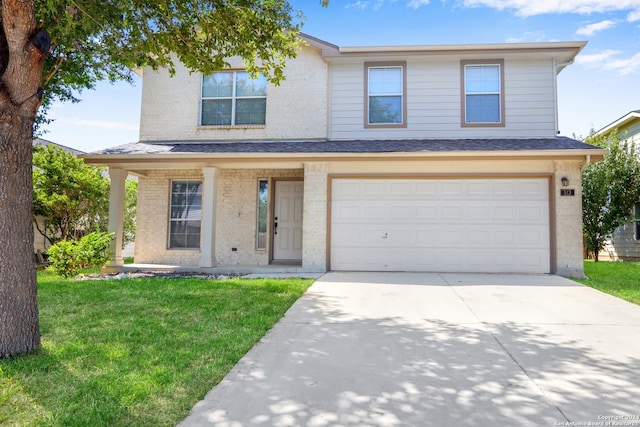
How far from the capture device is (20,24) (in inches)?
137

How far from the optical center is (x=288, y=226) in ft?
35.2

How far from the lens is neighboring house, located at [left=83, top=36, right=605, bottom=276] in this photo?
8945 mm

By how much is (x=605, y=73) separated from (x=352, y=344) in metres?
15.2

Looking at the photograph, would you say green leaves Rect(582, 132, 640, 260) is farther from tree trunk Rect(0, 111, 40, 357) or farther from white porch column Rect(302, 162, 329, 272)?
tree trunk Rect(0, 111, 40, 357)

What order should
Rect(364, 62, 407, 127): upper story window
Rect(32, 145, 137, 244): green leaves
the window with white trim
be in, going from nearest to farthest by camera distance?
Rect(364, 62, 407, 127): upper story window, the window with white trim, Rect(32, 145, 137, 244): green leaves

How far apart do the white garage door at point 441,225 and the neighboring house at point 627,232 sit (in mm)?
7812

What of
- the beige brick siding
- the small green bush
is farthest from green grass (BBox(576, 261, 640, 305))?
the small green bush

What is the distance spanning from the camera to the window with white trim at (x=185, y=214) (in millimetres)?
10898

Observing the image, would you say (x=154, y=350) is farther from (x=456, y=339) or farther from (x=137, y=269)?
(x=137, y=269)

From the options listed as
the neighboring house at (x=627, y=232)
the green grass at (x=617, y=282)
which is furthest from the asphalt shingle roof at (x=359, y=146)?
the neighboring house at (x=627, y=232)

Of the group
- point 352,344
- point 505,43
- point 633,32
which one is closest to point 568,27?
point 505,43

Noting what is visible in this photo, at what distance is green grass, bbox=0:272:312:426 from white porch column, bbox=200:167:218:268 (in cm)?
294

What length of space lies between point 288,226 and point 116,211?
435 cm

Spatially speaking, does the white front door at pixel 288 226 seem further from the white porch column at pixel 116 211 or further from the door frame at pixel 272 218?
the white porch column at pixel 116 211
